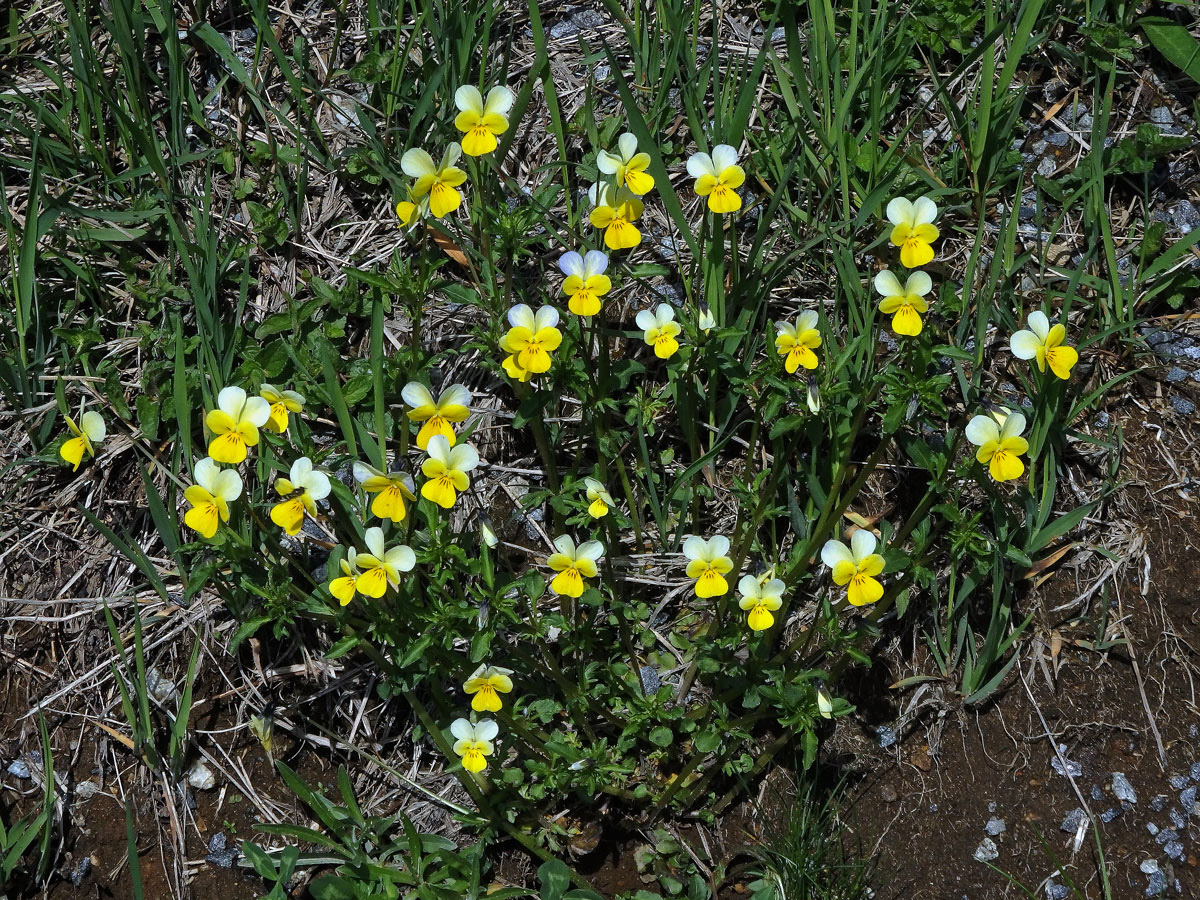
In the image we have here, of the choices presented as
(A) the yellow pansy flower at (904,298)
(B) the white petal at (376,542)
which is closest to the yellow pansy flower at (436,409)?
(B) the white petal at (376,542)

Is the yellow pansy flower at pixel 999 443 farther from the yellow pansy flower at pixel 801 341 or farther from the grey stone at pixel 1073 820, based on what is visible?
the grey stone at pixel 1073 820

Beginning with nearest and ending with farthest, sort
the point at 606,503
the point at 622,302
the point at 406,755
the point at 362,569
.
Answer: the point at 362,569
the point at 606,503
the point at 406,755
the point at 622,302

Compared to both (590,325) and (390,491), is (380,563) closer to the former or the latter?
(390,491)

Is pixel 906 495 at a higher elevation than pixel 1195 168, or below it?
below

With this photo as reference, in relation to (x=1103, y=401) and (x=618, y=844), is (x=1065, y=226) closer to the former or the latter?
(x=1103, y=401)

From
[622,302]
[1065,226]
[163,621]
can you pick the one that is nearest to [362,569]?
[163,621]

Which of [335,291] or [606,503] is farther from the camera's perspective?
[335,291]

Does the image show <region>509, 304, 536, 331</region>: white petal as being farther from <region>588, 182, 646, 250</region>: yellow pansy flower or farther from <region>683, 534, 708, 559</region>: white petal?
<region>683, 534, 708, 559</region>: white petal
